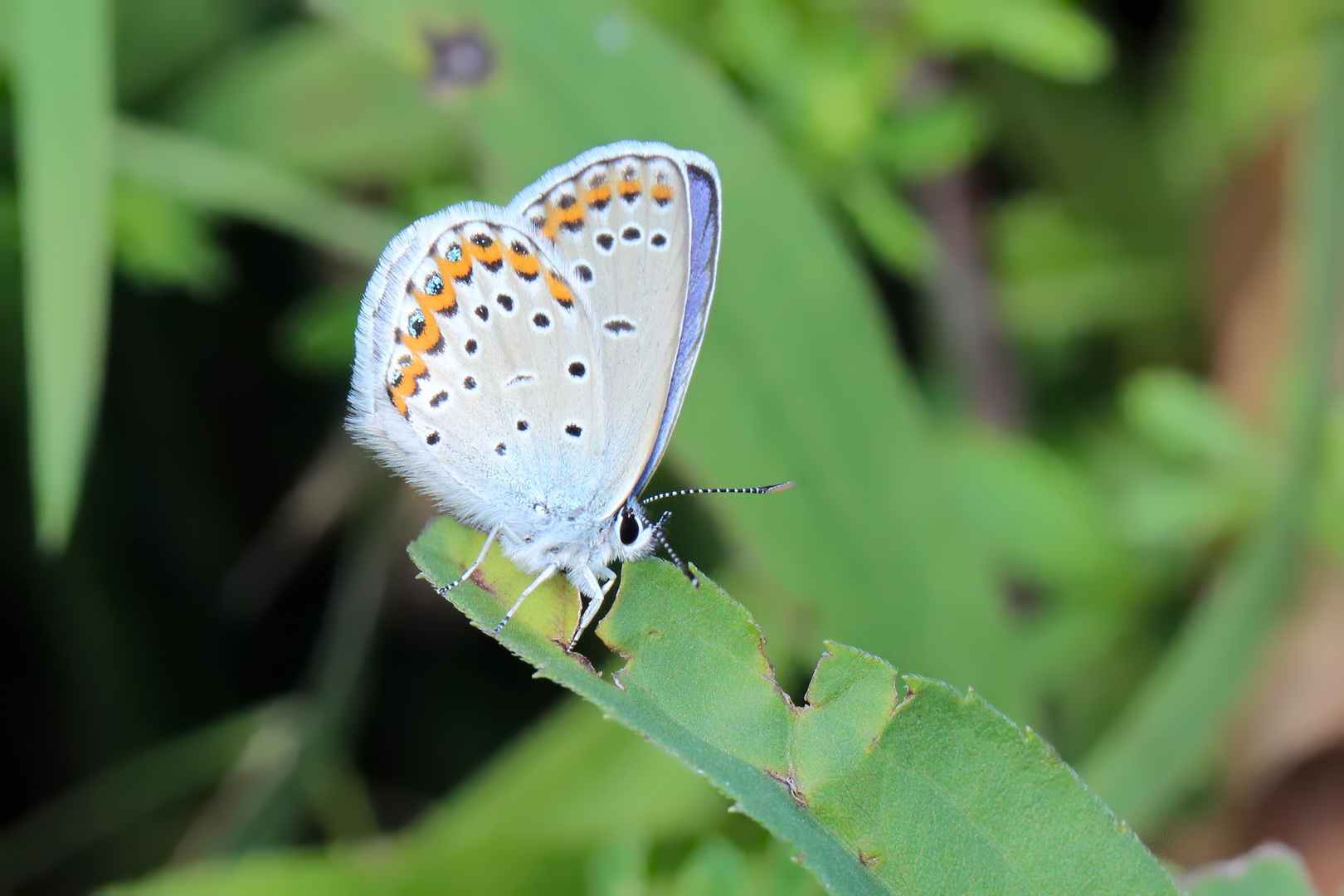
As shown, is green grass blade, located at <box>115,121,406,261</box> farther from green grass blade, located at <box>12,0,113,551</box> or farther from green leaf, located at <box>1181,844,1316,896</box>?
green leaf, located at <box>1181,844,1316,896</box>

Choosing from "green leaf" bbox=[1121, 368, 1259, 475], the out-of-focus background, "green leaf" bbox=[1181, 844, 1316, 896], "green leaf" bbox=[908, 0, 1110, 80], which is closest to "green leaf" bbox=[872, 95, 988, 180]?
the out-of-focus background

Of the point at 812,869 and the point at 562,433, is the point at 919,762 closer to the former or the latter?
the point at 812,869

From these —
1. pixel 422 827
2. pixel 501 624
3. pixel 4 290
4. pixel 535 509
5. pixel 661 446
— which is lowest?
pixel 422 827

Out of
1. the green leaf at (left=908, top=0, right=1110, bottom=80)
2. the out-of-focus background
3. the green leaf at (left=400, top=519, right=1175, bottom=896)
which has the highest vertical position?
the green leaf at (left=908, top=0, right=1110, bottom=80)

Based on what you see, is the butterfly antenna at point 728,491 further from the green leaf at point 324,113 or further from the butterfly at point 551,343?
the green leaf at point 324,113

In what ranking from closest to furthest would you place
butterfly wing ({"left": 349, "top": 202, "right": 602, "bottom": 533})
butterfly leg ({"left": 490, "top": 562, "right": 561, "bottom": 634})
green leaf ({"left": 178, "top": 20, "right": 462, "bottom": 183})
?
1. butterfly leg ({"left": 490, "top": 562, "right": 561, "bottom": 634})
2. butterfly wing ({"left": 349, "top": 202, "right": 602, "bottom": 533})
3. green leaf ({"left": 178, "top": 20, "right": 462, "bottom": 183})

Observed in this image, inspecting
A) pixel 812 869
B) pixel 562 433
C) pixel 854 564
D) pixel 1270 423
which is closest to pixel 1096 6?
pixel 1270 423

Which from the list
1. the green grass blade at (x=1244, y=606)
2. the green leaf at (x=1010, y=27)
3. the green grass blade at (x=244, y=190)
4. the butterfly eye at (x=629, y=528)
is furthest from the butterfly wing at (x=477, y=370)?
the green grass blade at (x=1244, y=606)
